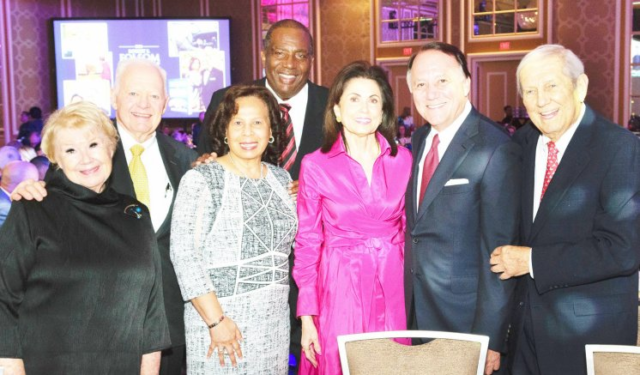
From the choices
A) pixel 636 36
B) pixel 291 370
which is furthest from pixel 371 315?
pixel 636 36

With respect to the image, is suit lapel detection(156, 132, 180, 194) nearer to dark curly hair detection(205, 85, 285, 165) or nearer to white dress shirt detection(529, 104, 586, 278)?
dark curly hair detection(205, 85, 285, 165)

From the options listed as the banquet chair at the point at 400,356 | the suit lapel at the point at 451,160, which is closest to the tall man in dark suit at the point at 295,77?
the suit lapel at the point at 451,160

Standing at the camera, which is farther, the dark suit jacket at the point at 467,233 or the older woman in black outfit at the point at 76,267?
the dark suit jacket at the point at 467,233

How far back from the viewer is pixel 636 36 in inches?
457

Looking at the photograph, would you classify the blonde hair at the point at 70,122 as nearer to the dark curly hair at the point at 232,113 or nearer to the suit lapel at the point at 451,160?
the dark curly hair at the point at 232,113

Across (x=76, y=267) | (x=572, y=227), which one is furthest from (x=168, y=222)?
(x=572, y=227)

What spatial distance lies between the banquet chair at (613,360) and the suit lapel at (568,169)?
558 millimetres

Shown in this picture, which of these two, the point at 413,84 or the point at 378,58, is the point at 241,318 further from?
the point at 378,58

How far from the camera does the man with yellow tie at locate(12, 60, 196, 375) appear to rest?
101 inches

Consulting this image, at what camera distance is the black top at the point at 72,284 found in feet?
6.37

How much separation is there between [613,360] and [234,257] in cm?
127

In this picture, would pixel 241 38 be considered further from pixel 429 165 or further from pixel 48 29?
pixel 429 165

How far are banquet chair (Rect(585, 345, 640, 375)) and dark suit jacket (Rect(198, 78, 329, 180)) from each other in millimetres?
1653

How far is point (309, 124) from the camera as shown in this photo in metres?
3.27
